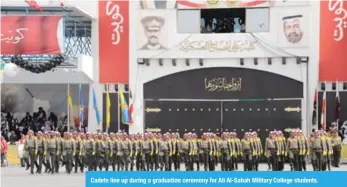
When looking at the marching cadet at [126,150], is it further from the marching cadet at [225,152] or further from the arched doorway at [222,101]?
the arched doorway at [222,101]

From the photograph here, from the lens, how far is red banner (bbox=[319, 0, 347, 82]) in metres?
36.0

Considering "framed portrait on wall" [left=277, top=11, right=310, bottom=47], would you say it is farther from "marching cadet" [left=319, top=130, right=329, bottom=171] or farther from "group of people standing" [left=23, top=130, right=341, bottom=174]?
"marching cadet" [left=319, top=130, right=329, bottom=171]

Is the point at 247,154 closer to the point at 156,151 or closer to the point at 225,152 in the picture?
the point at 225,152

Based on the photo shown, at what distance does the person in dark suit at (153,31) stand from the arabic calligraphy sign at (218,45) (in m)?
1.10

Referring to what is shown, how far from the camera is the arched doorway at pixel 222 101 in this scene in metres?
36.2

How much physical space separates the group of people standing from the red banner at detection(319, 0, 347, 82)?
6840 mm

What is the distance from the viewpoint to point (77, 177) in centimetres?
2659

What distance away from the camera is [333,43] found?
3603 centimetres

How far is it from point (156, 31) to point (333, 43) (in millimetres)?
7894

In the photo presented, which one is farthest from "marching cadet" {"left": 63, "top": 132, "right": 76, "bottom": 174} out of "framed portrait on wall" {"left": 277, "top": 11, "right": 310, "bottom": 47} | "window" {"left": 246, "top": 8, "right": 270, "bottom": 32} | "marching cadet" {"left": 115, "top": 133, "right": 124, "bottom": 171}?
"framed portrait on wall" {"left": 277, "top": 11, "right": 310, "bottom": 47}

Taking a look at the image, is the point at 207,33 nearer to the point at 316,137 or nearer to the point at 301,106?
the point at 301,106

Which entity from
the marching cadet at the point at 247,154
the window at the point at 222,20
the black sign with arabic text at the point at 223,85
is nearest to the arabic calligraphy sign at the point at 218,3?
the window at the point at 222,20

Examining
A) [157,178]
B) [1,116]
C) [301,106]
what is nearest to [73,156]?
[301,106]

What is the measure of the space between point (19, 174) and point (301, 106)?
13274 millimetres
